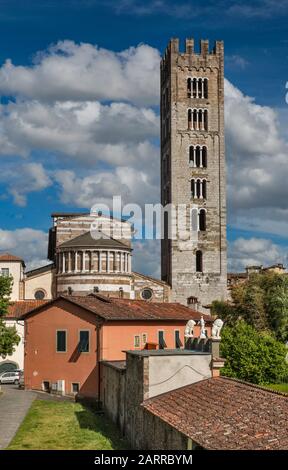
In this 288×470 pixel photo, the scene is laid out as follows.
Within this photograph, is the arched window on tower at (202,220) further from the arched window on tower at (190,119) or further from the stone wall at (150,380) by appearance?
the stone wall at (150,380)

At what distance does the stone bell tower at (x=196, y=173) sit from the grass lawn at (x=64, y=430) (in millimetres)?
40649

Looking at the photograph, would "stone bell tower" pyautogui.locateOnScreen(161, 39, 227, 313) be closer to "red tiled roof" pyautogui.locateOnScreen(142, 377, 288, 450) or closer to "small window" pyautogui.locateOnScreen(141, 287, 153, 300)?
"small window" pyautogui.locateOnScreen(141, 287, 153, 300)

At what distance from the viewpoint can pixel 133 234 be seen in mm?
77438

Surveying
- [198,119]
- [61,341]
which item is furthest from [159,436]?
[198,119]

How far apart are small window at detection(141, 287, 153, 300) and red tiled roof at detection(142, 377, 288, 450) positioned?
48.0 metres

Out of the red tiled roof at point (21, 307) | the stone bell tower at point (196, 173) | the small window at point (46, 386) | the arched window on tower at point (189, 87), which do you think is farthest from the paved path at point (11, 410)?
the arched window on tower at point (189, 87)

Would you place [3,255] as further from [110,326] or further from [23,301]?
[110,326]

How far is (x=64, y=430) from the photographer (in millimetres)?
28000

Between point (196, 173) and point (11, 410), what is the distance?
48.6 m

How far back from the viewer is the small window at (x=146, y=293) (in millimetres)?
72125

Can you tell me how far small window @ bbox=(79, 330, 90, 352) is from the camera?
3944cm

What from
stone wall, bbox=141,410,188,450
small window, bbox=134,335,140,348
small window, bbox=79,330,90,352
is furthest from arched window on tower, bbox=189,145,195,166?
stone wall, bbox=141,410,188,450

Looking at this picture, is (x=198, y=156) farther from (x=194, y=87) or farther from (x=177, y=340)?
(x=177, y=340)

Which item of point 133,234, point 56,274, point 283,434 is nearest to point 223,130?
point 133,234
